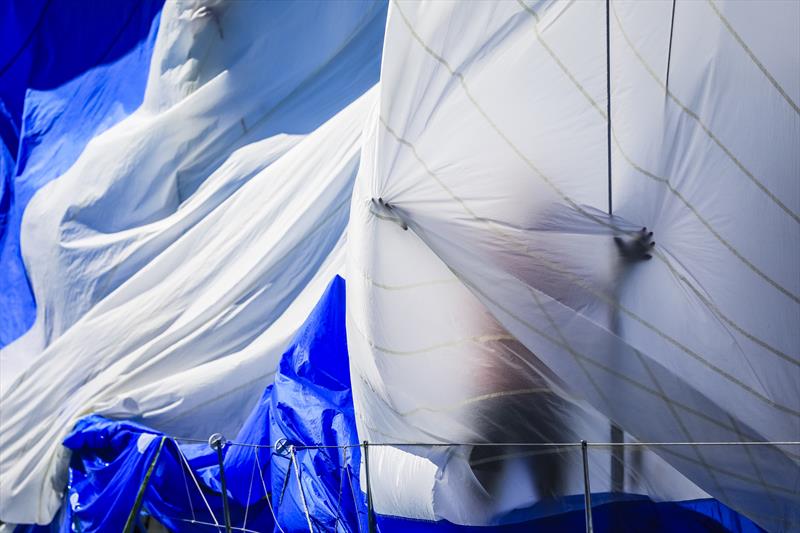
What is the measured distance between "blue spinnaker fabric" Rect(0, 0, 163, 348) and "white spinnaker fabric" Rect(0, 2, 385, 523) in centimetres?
23

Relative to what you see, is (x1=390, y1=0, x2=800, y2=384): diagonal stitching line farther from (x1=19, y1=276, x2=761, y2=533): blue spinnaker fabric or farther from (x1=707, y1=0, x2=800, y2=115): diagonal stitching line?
(x1=19, y1=276, x2=761, y2=533): blue spinnaker fabric

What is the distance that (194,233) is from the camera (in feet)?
21.6

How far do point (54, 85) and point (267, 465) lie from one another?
12.9 ft

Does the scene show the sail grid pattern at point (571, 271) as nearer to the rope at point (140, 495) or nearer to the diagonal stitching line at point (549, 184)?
the diagonal stitching line at point (549, 184)

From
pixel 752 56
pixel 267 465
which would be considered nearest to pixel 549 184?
pixel 752 56

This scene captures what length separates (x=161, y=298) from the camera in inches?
252

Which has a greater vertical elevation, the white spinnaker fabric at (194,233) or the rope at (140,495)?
the white spinnaker fabric at (194,233)

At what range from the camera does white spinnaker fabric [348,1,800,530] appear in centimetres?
320

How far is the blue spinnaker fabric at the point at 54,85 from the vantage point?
7.45 meters

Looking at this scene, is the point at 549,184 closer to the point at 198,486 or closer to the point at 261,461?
the point at 261,461

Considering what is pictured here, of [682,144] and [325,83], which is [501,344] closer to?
[682,144]

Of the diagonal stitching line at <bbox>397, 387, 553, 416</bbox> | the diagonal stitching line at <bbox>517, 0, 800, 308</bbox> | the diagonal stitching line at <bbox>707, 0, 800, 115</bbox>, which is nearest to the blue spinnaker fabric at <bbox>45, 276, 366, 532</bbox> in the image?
the diagonal stitching line at <bbox>397, 387, 553, 416</bbox>

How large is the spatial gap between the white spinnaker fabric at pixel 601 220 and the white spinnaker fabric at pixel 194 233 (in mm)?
2545

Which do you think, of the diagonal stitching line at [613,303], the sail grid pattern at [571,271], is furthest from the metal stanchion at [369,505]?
the diagonal stitching line at [613,303]
